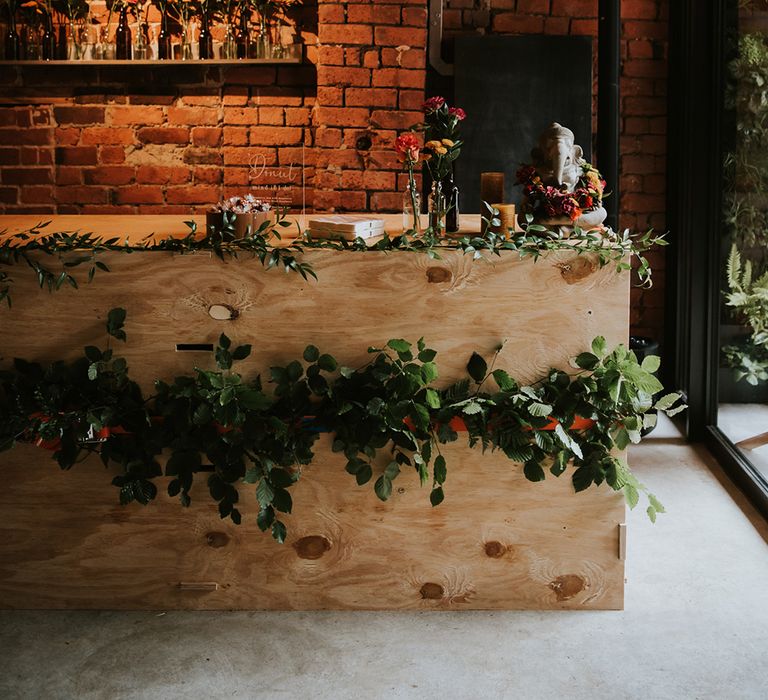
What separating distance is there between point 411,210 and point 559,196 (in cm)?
50

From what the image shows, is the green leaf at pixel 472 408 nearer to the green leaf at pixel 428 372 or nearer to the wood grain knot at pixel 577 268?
the green leaf at pixel 428 372

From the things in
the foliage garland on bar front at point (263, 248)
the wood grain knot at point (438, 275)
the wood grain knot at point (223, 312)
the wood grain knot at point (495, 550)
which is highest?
the foliage garland on bar front at point (263, 248)

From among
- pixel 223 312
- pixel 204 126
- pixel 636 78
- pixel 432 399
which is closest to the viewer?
pixel 432 399

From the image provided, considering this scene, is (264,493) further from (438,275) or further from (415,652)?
(438,275)

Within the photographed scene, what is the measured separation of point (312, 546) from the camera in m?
2.76

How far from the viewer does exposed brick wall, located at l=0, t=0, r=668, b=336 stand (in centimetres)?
465

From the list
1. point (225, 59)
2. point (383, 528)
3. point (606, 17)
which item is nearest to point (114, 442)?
point (383, 528)

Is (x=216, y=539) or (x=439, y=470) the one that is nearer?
(x=439, y=470)

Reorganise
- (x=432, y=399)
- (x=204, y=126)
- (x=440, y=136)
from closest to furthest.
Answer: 1. (x=432, y=399)
2. (x=440, y=136)
3. (x=204, y=126)

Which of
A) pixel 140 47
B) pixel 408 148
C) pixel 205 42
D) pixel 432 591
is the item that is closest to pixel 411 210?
pixel 408 148

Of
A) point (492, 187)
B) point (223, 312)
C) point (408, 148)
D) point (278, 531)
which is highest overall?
point (408, 148)

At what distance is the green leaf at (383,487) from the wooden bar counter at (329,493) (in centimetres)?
12

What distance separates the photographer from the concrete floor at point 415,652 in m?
2.42

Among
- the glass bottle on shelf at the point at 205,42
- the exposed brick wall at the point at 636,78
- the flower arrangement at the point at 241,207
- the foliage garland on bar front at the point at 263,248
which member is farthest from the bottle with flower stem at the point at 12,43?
the flower arrangement at the point at 241,207
